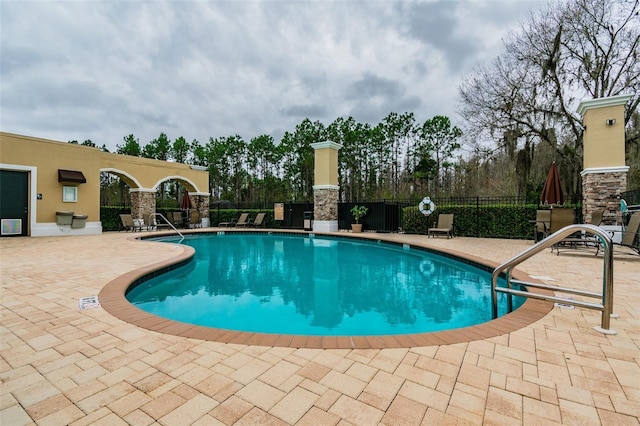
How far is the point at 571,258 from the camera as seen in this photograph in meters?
6.12

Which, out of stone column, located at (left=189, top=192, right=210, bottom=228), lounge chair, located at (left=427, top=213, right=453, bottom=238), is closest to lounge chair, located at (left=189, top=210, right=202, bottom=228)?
stone column, located at (left=189, top=192, right=210, bottom=228)

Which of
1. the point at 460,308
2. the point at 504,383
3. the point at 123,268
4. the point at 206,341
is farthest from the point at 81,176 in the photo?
the point at 504,383

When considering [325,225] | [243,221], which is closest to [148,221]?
[243,221]

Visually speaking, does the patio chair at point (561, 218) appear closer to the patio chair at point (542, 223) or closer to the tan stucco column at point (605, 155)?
the patio chair at point (542, 223)

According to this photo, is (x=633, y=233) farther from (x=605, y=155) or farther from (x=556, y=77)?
(x=556, y=77)

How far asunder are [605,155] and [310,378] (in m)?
10.5

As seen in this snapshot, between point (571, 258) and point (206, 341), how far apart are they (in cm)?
719

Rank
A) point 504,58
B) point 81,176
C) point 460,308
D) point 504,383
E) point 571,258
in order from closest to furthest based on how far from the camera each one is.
A: point 504,383 → point 460,308 → point 571,258 → point 81,176 → point 504,58

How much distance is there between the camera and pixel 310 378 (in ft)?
5.83

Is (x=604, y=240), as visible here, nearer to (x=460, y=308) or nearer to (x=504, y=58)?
(x=460, y=308)

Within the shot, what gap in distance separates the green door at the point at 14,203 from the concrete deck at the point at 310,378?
10.5 metres

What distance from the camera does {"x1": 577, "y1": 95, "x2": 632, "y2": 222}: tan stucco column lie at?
7980mm

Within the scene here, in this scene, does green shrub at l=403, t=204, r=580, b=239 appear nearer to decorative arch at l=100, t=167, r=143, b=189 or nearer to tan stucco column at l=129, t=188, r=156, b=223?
tan stucco column at l=129, t=188, r=156, b=223

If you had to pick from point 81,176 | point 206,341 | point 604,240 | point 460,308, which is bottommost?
point 460,308
